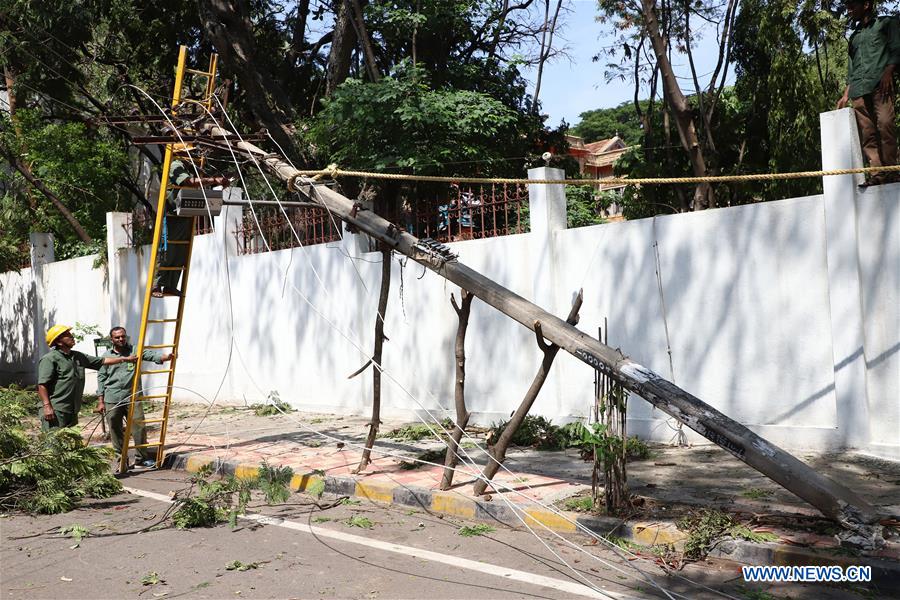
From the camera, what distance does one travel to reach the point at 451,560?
5.41m

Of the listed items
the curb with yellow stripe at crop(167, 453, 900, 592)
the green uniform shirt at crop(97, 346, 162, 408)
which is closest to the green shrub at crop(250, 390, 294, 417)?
the green uniform shirt at crop(97, 346, 162, 408)

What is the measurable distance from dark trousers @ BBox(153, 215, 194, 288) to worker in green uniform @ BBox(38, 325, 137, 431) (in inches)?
37.3

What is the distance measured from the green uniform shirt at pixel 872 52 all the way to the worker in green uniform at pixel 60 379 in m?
7.94

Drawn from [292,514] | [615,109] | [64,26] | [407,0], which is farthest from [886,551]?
[615,109]

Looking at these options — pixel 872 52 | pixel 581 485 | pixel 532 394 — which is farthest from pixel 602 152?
pixel 532 394

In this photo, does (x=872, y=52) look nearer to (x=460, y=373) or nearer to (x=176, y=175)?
(x=460, y=373)

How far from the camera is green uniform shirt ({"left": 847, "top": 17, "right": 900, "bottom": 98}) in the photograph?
7375 mm

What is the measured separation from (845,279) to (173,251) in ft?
22.8

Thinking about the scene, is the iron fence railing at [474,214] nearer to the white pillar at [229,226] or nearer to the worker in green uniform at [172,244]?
the worker in green uniform at [172,244]

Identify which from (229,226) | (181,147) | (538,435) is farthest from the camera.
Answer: (229,226)

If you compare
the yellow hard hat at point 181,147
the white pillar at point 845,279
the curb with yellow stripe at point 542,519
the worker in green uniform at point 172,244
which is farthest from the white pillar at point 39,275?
the white pillar at point 845,279

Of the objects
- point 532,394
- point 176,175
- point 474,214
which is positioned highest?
point 176,175

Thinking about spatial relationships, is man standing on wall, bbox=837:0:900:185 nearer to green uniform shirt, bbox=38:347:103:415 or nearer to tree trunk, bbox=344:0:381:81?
tree trunk, bbox=344:0:381:81

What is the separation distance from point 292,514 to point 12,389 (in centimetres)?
1012
